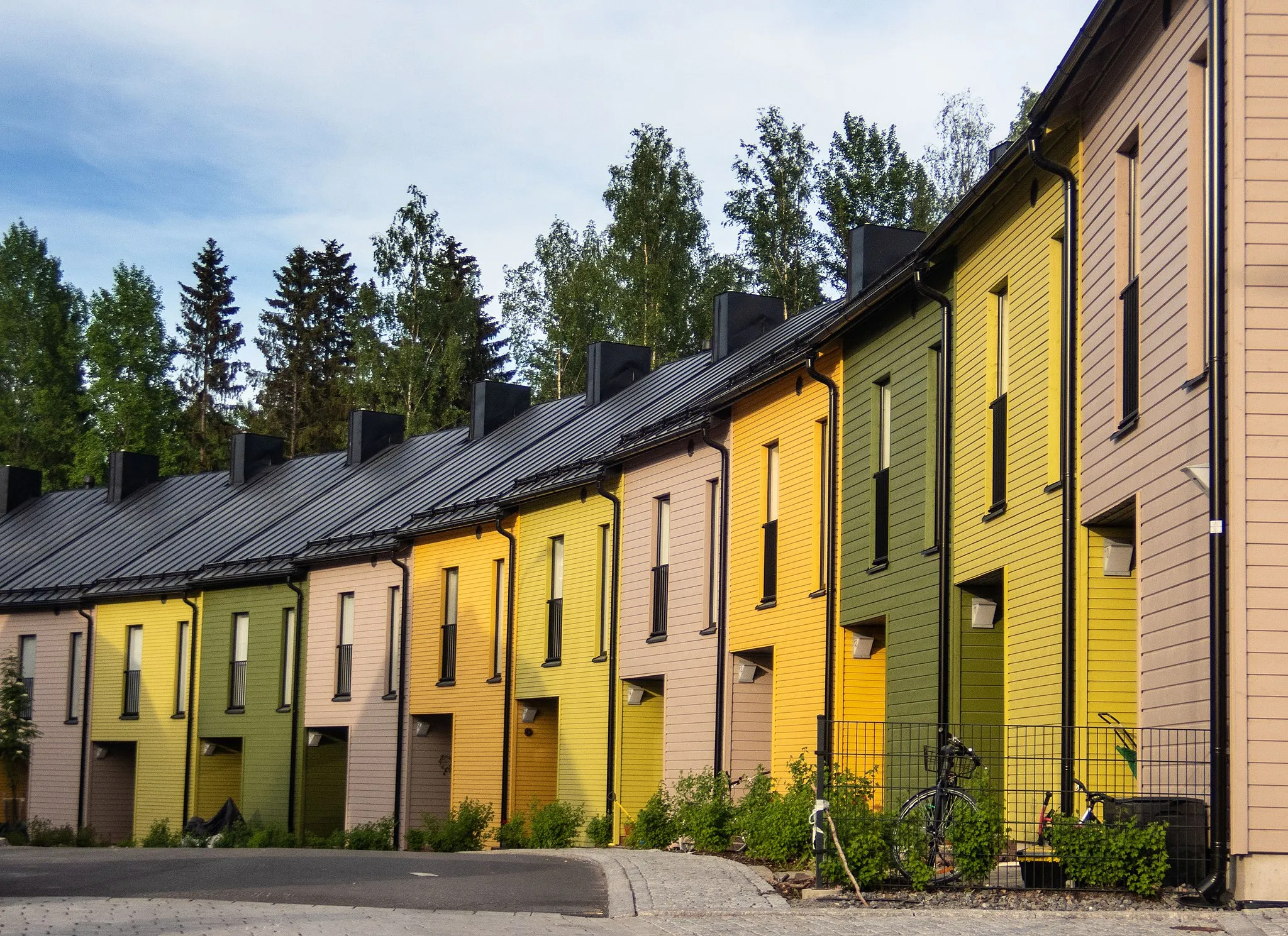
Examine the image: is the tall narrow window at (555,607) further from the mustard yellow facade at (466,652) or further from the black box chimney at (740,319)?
the black box chimney at (740,319)

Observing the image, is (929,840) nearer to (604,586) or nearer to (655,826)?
(655,826)

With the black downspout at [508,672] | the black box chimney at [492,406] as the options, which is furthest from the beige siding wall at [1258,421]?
the black box chimney at [492,406]

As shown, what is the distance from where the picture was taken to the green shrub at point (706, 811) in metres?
19.0

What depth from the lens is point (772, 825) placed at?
15.7 m

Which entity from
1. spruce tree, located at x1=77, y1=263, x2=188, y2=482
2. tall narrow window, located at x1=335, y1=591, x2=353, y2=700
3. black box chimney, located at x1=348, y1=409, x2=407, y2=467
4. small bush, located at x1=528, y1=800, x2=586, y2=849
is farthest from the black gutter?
spruce tree, located at x1=77, y1=263, x2=188, y2=482

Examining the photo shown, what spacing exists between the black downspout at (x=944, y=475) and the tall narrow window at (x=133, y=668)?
27.7 metres

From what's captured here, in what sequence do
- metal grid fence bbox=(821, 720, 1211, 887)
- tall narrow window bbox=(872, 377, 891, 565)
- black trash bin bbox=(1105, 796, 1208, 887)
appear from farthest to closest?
tall narrow window bbox=(872, 377, 891, 565) → metal grid fence bbox=(821, 720, 1211, 887) → black trash bin bbox=(1105, 796, 1208, 887)

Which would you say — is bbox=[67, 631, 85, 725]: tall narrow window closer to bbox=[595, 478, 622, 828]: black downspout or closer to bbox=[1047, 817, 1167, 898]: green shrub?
bbox=[595, 478, 622, 828]: black downspout

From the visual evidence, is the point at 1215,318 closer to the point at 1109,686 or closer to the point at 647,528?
the point at 1109,686

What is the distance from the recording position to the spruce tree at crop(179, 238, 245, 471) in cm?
6706

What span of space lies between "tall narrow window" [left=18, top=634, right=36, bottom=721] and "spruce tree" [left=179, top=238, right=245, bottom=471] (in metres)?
23.0

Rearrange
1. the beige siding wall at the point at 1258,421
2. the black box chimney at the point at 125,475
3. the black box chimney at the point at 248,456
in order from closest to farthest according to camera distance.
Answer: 1. the beige siding wall at the point at 1258,421
2. the black box chimney at the point at 248,456
3. the black box chimney at the point at 125,475

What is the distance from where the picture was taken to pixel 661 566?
83.8 ft

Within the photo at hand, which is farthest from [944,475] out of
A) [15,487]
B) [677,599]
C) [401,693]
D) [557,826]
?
[15,487]
